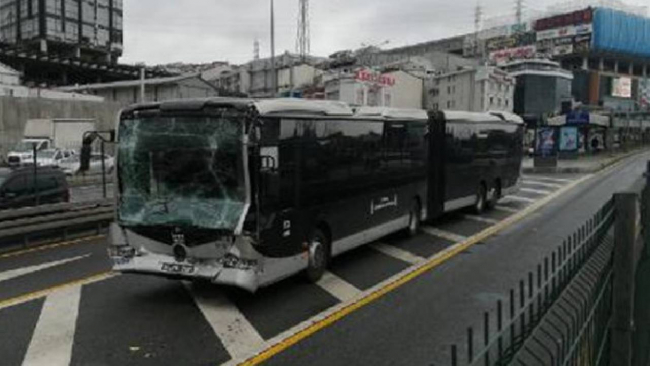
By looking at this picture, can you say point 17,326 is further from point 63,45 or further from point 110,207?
point 63,45

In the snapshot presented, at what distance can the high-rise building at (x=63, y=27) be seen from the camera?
420 ft

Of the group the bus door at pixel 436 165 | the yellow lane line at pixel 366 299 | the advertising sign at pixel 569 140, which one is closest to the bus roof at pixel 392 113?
the bus door at pixel 436 165

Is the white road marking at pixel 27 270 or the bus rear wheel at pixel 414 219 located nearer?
the white road marking at pixel 27 270

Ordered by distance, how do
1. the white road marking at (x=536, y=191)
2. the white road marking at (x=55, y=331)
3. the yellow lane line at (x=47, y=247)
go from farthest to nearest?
the white road marking at (x=536, y=191)
the yellow lane line at (x=47, y=247)
the white road marking at (x=55, y=331)

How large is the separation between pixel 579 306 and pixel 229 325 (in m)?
6.21

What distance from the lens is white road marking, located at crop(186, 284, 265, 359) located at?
318 inches

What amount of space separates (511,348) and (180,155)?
7.78 m

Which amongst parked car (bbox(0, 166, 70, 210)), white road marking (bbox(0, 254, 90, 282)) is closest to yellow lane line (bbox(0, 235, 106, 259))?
white road marking (bbox(0, 254, 90, 282))

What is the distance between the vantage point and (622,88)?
153m

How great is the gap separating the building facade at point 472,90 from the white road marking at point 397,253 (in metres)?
84.3

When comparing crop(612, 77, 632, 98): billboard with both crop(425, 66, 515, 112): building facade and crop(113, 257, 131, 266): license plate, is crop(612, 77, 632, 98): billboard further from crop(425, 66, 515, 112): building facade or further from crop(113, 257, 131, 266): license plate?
crop(113, 257, 131, 266): license plate

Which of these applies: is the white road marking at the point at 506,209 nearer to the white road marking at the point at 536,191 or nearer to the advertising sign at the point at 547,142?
the white road marking at the point at 536,191

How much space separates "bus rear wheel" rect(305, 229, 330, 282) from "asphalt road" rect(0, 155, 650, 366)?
0.62ft

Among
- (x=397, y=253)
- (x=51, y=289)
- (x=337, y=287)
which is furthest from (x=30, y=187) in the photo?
(x=337, y=287)
